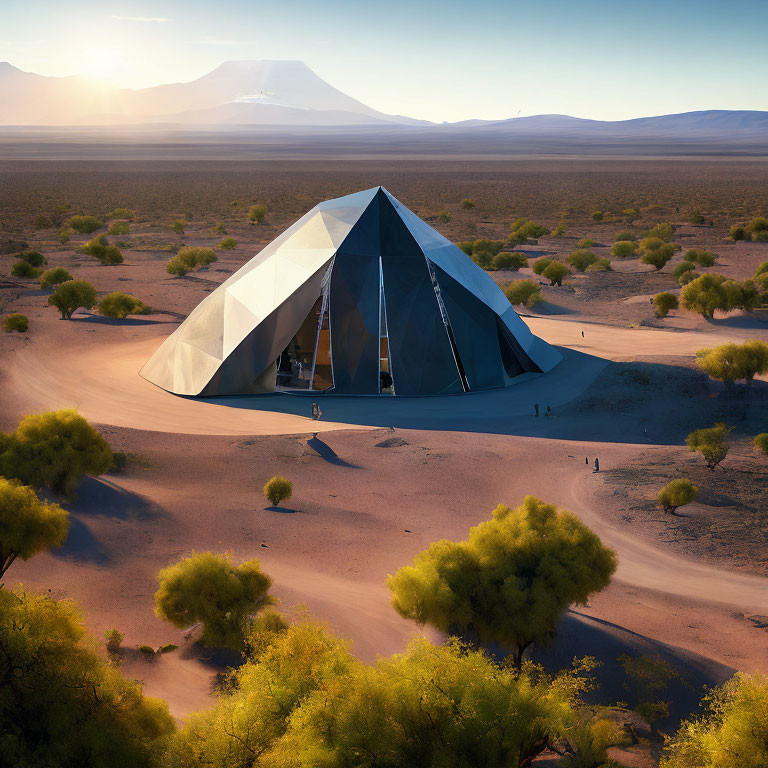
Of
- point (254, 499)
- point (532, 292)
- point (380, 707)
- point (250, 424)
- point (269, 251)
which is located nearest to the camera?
point (380, 707)

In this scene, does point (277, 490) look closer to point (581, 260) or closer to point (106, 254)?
point (581, 260)

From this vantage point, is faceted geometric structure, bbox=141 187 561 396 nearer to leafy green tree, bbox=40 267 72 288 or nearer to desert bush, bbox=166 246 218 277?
leafy green tree, bbox=40 267 72 288

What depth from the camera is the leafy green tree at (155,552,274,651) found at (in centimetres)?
1420

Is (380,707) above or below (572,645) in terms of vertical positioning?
above

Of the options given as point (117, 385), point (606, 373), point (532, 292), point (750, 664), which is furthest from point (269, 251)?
point (750, 664)

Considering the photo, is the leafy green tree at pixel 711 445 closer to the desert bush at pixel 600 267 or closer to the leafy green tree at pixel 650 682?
the leafy green tree at pixel 650 682

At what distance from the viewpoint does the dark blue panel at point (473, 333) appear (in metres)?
31.3

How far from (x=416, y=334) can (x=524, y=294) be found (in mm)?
16045

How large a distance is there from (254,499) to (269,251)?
51.2 ft

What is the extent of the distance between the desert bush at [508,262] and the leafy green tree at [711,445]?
33.6 m

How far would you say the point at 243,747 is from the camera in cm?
921

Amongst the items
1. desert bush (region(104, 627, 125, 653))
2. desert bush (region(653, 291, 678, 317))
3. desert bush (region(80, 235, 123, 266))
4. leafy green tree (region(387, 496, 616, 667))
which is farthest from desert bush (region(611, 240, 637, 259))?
desert bush (region(104, 627, 125, 653))

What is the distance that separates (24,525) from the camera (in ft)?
50.2

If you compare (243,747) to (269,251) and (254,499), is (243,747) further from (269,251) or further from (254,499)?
(269,251)
